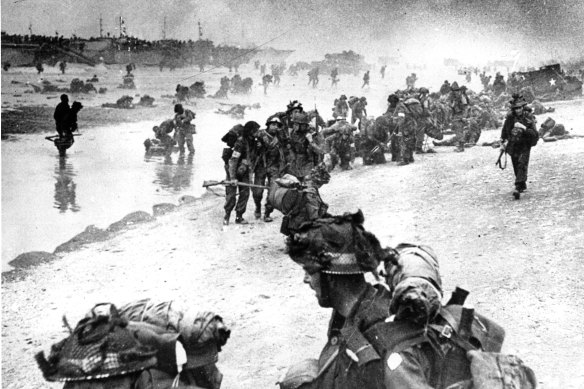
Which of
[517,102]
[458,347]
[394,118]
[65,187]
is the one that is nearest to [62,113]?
[65,187]

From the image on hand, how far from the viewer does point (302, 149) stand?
9.07 m

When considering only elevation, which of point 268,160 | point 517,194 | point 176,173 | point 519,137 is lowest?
point 176,173

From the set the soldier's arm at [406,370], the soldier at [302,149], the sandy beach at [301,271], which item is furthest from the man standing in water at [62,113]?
the soldier's arm at [406,370]

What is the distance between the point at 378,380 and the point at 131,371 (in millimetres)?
986

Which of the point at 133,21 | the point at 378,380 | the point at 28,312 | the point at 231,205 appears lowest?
the point at 28,312

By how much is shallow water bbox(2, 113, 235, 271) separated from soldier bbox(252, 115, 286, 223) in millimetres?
3419

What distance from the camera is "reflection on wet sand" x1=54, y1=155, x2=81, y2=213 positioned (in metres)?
12.8

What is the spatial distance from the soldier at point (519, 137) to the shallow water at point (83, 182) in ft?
24.4

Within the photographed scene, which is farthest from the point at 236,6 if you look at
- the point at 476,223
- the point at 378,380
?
the point at 378,380

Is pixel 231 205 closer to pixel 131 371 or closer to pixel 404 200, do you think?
pixel 404 200

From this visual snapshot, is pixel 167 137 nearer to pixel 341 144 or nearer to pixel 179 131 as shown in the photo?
pixel 179 131

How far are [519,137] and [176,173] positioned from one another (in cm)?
1035

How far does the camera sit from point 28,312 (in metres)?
6.59

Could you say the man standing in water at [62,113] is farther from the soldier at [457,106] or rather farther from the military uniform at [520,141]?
the soldier at [457,106]
